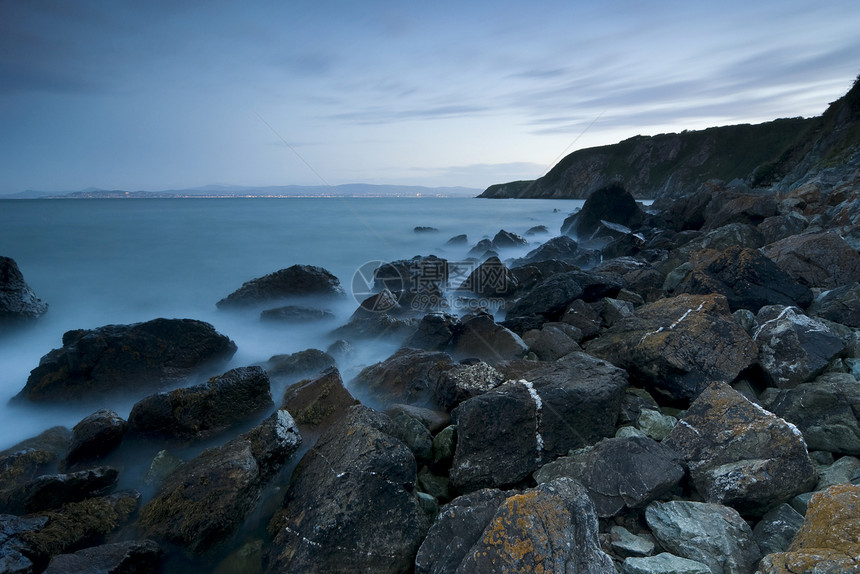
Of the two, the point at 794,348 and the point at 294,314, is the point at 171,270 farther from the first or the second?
the point at 794,348

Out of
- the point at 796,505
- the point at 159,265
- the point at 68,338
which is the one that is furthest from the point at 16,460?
the point at 159,265

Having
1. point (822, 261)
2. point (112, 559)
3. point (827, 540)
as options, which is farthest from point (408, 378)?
point (822, 261)

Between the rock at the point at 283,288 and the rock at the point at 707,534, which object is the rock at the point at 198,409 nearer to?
the rock at the point at 707,534

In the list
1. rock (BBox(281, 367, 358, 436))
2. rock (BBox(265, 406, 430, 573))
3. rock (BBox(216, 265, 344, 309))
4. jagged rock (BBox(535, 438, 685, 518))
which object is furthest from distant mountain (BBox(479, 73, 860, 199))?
rock (BBox(265, 406, 430, 573))

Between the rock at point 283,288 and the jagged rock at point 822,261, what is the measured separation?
9.50 metres

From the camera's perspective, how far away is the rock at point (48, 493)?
3789 mm

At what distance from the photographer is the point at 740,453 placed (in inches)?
130

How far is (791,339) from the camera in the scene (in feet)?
14.9

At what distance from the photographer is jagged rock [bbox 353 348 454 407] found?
5506 millimetres

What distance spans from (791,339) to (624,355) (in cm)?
156

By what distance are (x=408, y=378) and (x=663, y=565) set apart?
3.60 meters

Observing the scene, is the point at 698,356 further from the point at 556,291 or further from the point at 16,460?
the point at 16,460

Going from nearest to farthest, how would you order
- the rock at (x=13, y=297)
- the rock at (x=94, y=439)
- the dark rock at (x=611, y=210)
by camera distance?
the rock at (x=94, y=439) → the rock at (x=13, y=297) → the dark rock at (x=611, y=210)

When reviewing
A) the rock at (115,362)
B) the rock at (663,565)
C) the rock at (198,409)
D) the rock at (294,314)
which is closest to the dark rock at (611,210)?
the rock at (294,314)
